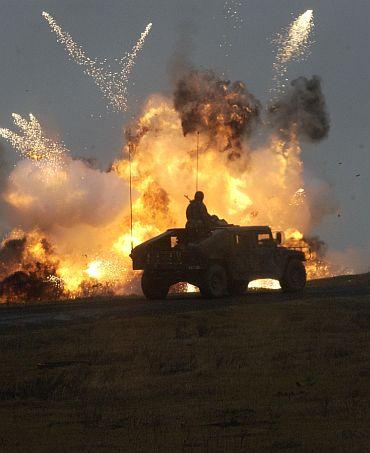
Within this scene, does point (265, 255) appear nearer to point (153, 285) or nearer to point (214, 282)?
point (214, 282)

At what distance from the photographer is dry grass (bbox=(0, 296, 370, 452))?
12609 millimetres

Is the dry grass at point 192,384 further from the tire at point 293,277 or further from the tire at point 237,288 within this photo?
the tire at point 293,277

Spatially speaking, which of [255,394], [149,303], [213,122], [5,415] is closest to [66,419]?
[5,415]

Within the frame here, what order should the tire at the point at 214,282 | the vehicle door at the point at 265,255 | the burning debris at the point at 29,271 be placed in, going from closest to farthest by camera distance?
the tire at the point at 214,282, the vehicle door at the point at 265,255, the burning debris at the point at 29,271

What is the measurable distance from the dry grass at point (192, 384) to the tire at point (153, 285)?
7.77 metres

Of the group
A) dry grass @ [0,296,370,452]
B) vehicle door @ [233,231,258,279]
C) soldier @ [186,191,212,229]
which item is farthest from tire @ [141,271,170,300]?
dry grass @ [0,296,370,452]

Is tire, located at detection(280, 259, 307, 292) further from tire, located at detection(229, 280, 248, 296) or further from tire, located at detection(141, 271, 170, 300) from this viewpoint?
tire, located at detection(141, 271, 170, 300)

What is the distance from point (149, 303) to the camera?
30.7m

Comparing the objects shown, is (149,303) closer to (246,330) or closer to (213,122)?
(246,330)

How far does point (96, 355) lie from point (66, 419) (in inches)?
206

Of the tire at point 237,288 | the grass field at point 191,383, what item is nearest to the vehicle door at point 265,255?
the tire at point 237,288

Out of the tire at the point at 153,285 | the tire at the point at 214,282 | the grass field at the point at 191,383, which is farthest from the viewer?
the tire at the point at 153,285

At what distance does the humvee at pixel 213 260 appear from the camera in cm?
3145

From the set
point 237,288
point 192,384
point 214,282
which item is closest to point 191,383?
point 192,384
